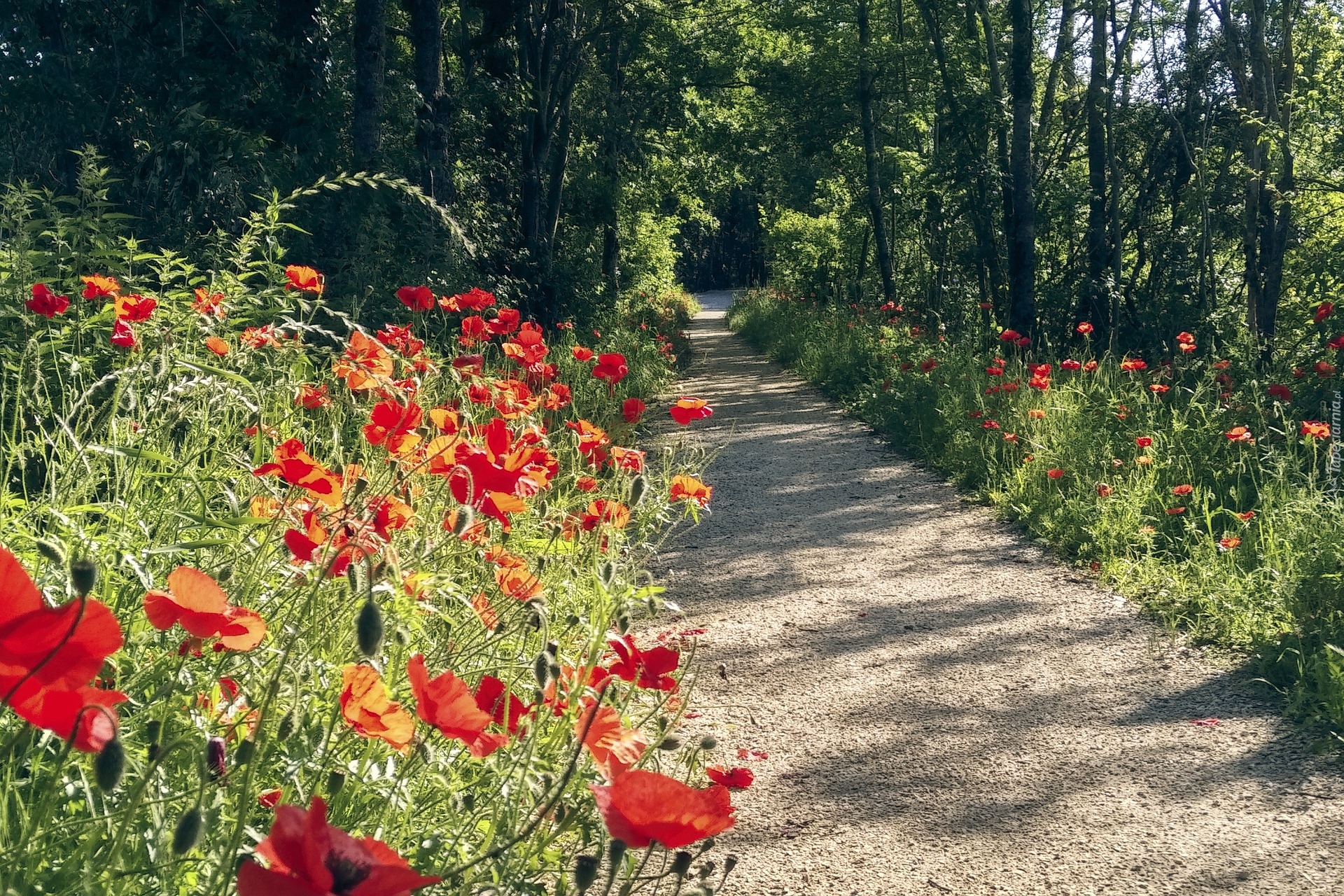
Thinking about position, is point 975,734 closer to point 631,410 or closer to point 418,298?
point 631,410

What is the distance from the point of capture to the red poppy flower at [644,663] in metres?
1.64

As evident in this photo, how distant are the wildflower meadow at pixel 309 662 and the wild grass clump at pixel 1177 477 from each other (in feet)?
6.93

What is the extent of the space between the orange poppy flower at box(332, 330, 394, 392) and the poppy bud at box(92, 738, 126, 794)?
5.53 ft

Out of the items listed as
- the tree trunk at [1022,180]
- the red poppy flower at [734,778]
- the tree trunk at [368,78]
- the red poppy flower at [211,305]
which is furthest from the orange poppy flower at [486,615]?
the tree trunk at [1022,180]

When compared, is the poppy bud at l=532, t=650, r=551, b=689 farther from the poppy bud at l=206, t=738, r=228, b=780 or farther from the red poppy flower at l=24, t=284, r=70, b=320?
the red poppy flower at l=24, t=284, r=70, b=320

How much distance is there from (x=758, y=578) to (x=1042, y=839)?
229 cm

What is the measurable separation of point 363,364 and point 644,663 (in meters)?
1.40

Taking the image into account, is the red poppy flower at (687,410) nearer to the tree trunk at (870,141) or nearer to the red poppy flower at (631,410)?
the red poppy flower at (631,410)

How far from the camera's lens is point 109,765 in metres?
0.89

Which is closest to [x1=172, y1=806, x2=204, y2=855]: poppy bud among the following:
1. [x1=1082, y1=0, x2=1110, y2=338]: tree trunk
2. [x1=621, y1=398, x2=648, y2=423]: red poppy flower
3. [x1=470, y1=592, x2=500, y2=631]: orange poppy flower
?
[x1=470, y1=592, x2=500, y2=631]: orange poppy flower

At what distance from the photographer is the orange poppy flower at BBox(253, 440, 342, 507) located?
177 centimetres

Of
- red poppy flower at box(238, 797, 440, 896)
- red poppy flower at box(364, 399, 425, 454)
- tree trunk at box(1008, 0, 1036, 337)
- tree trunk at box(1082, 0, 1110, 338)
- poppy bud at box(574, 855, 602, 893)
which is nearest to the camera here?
red poppy flower at box(238, 797, 440, 896)

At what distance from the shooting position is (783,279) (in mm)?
30547

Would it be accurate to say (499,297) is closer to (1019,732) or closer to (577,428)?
(577,428)
